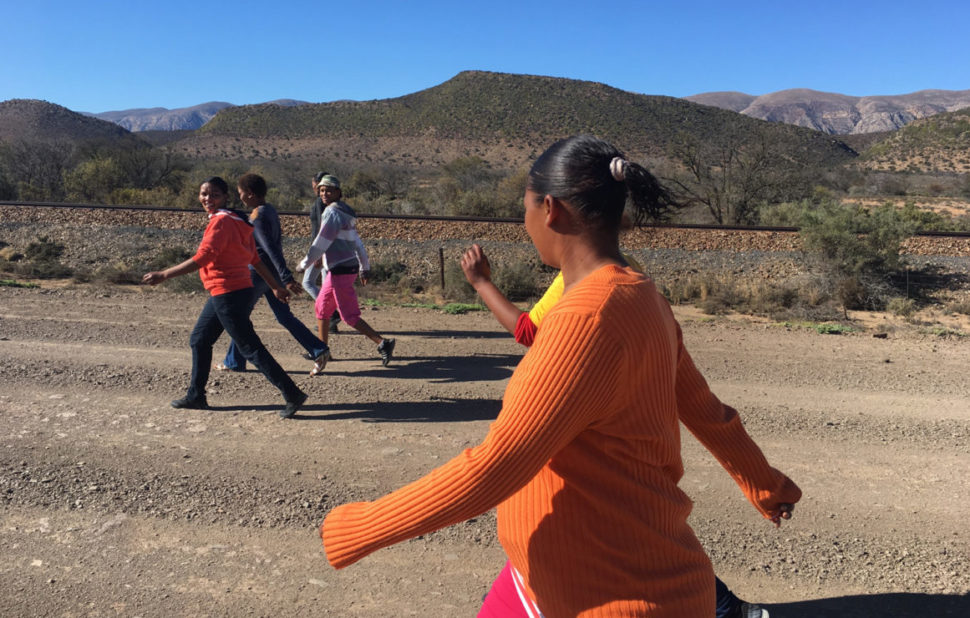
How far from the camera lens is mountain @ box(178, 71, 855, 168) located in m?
68.8

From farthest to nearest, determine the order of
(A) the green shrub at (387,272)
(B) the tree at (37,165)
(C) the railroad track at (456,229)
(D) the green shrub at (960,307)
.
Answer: (B) the tree at (37,165) → (C) the railroad track at (456,229) → (A) the green shrub at (387,272) → (D) the green shrub at (960,307)

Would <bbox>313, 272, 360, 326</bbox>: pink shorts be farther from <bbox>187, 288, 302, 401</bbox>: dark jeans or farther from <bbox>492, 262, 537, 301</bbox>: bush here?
<bbox>492, 262, 537, 301</bbox>: bush

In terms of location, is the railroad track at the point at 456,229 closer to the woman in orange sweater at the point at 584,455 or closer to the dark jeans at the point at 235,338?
the dark jeans at the point at 235,338

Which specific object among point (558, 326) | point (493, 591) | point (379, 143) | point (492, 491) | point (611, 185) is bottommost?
point (493, 591)

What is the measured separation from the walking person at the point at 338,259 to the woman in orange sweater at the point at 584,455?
577cm

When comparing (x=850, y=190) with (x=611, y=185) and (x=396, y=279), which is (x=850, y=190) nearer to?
(x=396, y=279)

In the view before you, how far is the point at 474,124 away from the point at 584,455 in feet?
251

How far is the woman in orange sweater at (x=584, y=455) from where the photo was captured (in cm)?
153

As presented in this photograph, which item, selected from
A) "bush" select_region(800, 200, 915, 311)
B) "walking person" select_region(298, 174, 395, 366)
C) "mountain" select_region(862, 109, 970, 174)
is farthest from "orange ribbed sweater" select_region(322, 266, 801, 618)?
"mountain" select_region(862, 109, 970, 174)

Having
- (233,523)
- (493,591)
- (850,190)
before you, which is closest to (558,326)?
(493,591)

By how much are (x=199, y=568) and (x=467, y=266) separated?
2.39m

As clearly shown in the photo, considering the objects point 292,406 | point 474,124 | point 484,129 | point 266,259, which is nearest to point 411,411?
point 292,406

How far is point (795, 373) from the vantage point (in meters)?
7.66

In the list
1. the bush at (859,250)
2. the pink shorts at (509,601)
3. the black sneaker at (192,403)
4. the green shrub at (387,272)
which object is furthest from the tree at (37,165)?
the pink shorts at (509,601)
